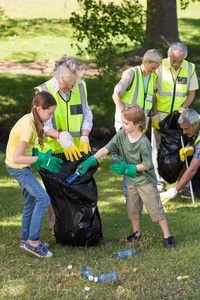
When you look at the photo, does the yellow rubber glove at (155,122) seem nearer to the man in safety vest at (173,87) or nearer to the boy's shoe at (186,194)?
the man in safety vest at (173,87)

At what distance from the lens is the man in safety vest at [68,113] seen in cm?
352

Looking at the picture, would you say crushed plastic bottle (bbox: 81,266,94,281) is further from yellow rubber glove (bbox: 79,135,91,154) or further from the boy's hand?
the boy's hand

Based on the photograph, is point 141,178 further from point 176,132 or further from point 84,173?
point 176,132

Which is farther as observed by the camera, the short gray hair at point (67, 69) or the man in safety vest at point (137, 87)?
the man in safety vest at point (137, 87)

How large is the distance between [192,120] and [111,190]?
1.56 metres

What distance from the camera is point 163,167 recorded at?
4945mm

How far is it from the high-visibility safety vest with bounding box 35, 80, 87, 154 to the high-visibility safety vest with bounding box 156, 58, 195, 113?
1467 mm

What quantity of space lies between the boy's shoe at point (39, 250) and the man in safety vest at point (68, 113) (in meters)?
0.79

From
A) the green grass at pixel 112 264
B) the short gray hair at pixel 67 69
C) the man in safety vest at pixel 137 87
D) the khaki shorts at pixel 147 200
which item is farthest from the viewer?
the man in safety vest at pixel 137 87

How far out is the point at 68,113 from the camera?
12.1ft

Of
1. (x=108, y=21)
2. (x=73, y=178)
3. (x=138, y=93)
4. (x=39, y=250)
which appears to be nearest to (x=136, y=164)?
(x=73, y=178)

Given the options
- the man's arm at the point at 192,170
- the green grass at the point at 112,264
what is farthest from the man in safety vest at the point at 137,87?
the green grass at the point at 112,264

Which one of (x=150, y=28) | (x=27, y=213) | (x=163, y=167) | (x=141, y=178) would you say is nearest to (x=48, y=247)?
(x=27, y=213)

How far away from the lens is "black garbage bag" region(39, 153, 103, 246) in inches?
140
